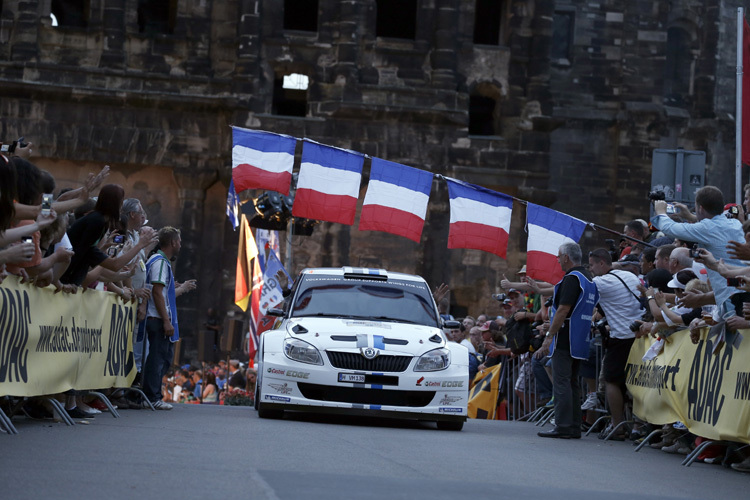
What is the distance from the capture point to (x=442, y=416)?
13797 millimetres

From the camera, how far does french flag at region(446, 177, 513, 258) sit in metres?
21.5

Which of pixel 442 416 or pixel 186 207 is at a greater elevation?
pixel 186 207

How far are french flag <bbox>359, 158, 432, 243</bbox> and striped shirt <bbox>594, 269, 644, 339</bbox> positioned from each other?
7.69 meters

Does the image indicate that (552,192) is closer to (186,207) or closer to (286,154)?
(186,207)

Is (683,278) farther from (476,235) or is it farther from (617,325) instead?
(476,235)

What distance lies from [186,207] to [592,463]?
25.0 m

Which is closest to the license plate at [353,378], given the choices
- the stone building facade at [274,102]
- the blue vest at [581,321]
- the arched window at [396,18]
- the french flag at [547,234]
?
the blue vest at [581,321]

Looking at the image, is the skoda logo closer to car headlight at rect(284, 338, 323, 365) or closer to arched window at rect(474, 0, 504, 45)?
car headlight at rect(284, 338, 323, 365)

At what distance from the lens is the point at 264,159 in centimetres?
2212

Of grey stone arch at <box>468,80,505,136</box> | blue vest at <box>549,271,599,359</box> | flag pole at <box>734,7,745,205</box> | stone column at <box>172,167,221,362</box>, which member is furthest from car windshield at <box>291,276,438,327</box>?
grey stone arch at <box>468,80,505,136</box>

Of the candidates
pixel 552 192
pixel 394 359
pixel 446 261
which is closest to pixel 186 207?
pixel 446 261

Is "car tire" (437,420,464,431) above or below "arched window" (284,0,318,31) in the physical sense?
→ below

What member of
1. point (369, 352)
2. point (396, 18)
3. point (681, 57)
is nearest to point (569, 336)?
point (369, 352)

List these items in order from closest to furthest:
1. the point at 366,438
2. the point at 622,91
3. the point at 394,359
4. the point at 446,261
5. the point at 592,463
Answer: the point at 592,463 → the point at 366,438 → the point at 394,359 → the point at 446,261 → the point at 622,91
